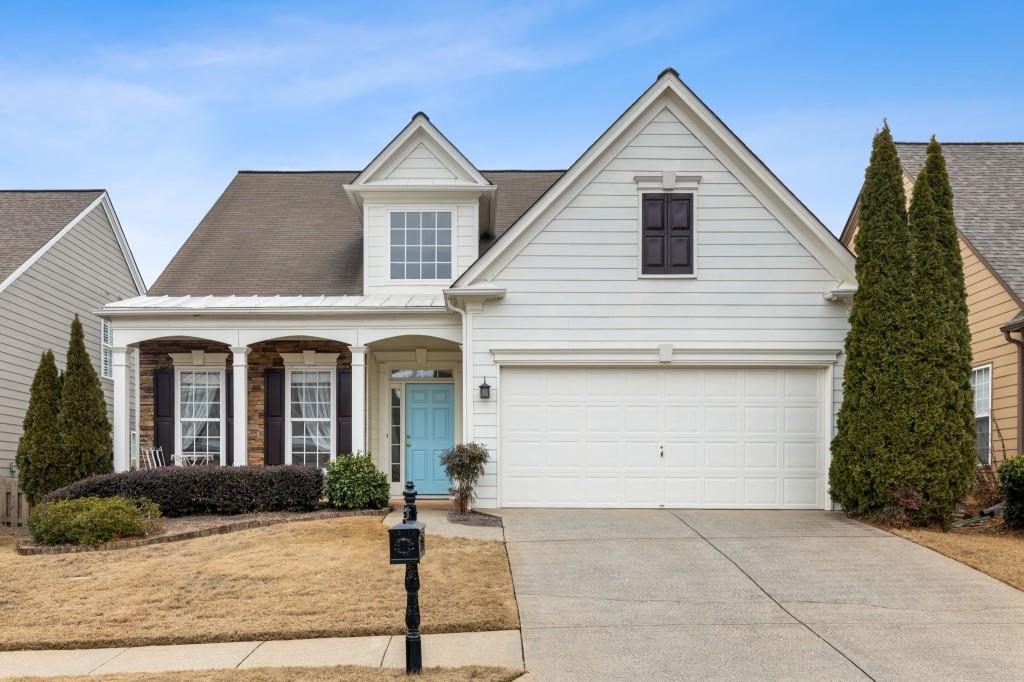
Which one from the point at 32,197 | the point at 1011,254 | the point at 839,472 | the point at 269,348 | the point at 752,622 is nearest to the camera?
the point at 752,622

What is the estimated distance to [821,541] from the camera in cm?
1117

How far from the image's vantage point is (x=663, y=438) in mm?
13938

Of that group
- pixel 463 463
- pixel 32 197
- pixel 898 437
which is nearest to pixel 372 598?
pixel 463 463

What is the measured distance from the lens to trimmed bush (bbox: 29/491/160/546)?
37.6 feet

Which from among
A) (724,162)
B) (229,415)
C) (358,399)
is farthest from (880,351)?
(229,415)

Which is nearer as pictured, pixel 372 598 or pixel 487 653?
pixel 487 653

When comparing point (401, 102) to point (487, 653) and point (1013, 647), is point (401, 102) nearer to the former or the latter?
point (487, 653)

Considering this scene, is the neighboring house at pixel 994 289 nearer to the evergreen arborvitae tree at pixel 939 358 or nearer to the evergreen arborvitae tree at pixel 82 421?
the evergreen arborvitae tree at pixel 939 358

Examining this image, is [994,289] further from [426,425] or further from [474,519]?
[426,425]

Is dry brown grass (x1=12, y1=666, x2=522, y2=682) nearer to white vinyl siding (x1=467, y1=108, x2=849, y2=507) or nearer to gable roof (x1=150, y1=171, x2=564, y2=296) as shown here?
white vinyl siding (x1=467, y1=108, x2=849, y2=507)

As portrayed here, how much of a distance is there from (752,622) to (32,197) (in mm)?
19000

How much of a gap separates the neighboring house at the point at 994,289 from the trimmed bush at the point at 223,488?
1022cm

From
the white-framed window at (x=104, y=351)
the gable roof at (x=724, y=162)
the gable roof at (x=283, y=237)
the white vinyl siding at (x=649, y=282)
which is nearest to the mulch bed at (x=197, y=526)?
the white vinyl siding at (x=649, y=282)

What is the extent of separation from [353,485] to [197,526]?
7.42 feet
